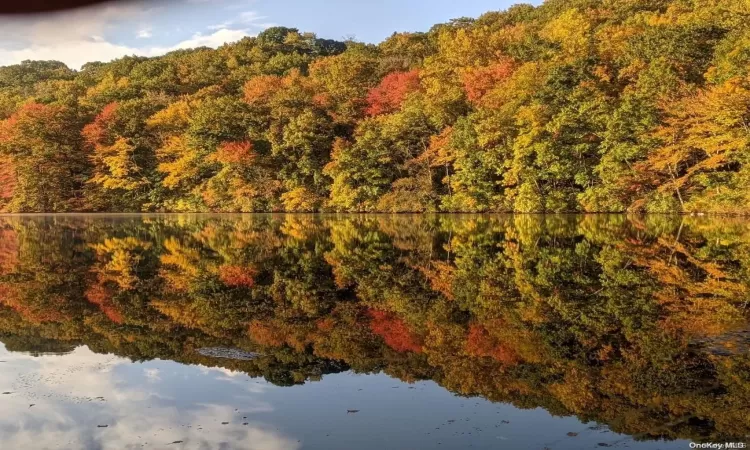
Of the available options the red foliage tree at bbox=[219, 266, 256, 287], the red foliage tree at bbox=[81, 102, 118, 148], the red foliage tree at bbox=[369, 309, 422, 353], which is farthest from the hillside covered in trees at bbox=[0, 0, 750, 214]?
the red foliage tree at bbox=[369, 309, 422, 353]

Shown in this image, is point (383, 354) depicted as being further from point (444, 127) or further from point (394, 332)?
point (444, 127)

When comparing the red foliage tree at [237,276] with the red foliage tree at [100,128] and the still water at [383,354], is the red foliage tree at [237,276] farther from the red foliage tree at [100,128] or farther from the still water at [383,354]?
the red foliage tree at [100,128]

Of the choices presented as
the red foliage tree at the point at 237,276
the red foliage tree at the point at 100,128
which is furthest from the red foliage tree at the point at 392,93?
the red foliage tree at the point at 237,276

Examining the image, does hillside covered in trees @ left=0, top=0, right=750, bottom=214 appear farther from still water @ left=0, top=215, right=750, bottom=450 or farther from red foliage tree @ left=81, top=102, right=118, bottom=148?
still water @ left=0, top=215, right=750, bottom=450

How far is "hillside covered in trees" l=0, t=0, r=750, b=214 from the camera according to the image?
2933 centimetres

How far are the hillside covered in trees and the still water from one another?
1831 cm

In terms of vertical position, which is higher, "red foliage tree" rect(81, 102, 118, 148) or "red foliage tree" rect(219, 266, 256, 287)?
"red foliage tree" rect(81, 102, 118, 148)

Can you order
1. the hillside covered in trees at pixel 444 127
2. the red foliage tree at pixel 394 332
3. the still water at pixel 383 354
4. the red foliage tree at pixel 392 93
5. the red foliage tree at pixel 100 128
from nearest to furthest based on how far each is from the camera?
the still water at pixel 383 354, the red foliage tree at pixel 394 332, the hillside covered in trees at pixel 444 127, the red foliage tree at pixel 392 93, the red foliage tree at pixel 100 128

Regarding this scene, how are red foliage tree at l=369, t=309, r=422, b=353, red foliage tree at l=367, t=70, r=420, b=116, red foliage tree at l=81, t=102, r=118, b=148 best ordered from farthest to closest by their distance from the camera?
red foliage tree at l=81, t=102, r=118, b=148
red foliage tree at l=367, t=70, r=420, b=116
red foliage tree at l=369, t=309, r=422, b=353

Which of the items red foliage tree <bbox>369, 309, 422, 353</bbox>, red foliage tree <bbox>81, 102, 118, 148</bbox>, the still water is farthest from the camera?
red foliage tree <bbox>81, 102, 118, 148</bbox>

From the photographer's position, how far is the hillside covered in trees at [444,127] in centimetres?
2933

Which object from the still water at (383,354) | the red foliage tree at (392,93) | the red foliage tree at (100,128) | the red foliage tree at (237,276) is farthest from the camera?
the red foliage tree at (100,128)

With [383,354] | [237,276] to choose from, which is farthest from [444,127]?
[383,354]

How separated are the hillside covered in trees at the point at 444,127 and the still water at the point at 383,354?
18.3m
